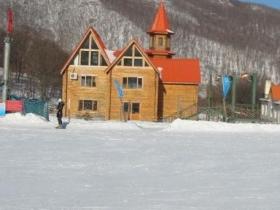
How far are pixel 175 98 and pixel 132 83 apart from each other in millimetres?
4281

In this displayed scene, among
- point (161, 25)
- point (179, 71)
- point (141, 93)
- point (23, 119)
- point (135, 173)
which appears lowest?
point (135, 173)

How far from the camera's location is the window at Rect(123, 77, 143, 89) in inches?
1850

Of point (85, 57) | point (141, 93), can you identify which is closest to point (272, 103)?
point (141, 93)

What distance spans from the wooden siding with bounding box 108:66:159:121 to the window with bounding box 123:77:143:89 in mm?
252

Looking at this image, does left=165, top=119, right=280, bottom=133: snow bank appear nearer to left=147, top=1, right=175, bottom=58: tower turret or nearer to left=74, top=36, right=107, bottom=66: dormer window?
left=74, top=36, right=107, bottom=66: dormer window

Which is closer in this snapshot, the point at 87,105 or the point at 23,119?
the point at 23,119

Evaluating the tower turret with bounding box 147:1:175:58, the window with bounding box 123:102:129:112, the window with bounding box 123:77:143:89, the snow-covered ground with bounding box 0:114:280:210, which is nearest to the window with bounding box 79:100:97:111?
the window with bounding box 123:102:129:112

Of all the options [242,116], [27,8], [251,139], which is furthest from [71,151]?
[27,8]

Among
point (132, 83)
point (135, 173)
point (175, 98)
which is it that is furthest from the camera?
point (175, 98)

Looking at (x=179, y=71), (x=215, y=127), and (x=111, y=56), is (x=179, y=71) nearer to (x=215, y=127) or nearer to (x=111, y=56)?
(x=111, y=56)

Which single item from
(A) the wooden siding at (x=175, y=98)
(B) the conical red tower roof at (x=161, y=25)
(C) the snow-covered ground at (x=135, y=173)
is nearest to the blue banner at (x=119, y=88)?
(A) the wooden siding at (x=175, y=98)

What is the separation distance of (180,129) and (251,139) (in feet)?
20.5

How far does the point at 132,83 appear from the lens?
4716cm

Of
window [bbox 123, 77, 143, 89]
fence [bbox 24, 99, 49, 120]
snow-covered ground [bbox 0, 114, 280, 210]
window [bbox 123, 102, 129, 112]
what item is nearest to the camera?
snow-covered ground [bbox 0, 114, 280, 210]
